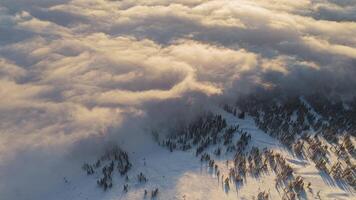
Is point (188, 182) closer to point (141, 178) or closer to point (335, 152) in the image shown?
point (141, 178)

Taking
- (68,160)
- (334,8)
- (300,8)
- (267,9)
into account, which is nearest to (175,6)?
(267,9)

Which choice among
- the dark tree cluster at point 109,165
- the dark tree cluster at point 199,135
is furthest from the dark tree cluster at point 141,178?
the dark tree cluster at point 199,135

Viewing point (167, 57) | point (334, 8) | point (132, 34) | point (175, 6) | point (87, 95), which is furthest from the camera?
point (334, 8)

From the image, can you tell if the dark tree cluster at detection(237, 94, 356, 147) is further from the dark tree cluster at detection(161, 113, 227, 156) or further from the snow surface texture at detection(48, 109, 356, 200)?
the dark tree cluster at detection(161, 113, 227, 156)

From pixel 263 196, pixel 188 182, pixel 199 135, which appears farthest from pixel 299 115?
pixel 188 182

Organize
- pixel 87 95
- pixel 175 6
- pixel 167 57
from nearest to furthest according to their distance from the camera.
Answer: pixel 87 95 → pixel 167 57 → pixel 175 6

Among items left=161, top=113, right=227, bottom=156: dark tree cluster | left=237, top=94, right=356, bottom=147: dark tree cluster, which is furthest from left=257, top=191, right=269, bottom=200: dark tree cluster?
left=237, top=94, right=356, bottom=147: dark tree cluster

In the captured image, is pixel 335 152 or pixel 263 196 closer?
pixel 263 196

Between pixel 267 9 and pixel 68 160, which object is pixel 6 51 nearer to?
pixel 68 160
